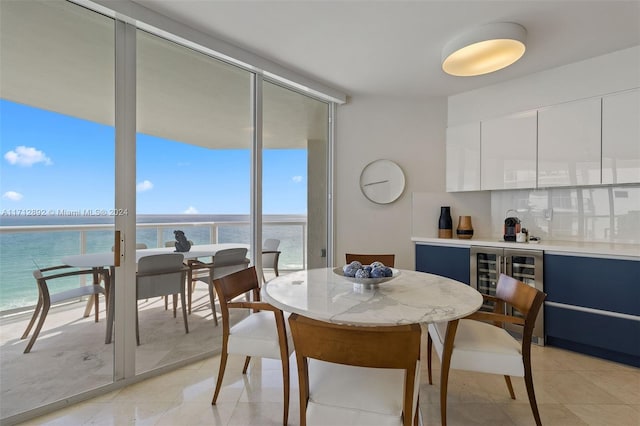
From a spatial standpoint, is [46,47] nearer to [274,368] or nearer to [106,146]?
[106,146]

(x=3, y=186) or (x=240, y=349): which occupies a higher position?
(x=3, y=186)

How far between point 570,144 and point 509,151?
0.50 m

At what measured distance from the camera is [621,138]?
8.77 ft

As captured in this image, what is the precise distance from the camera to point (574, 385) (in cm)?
224

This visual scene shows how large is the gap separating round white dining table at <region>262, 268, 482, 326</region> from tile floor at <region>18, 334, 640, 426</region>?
753 mm

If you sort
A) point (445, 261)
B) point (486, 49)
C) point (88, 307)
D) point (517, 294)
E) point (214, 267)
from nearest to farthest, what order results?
1. point (517, 294)
2. point (88, 307)
3. point (486, 49)
4. point (214, 267)
5. point (445, 261)

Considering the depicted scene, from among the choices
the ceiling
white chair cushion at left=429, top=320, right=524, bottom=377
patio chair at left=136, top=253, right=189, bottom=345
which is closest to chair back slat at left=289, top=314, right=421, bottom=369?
white chair cushion at left=429, top=320, right=524, bottom=377

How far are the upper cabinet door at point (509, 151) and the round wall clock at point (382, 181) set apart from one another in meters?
0.93

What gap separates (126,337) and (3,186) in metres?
1.19

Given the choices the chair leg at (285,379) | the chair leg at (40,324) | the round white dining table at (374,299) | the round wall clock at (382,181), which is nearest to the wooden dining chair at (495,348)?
the round white dining table at (374,299)

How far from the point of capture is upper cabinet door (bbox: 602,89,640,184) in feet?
8.55

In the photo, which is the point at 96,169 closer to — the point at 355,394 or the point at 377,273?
the point at 377,273

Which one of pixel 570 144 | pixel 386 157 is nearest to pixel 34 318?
pixel 386 157

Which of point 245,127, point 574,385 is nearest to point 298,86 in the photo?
point 245,127
